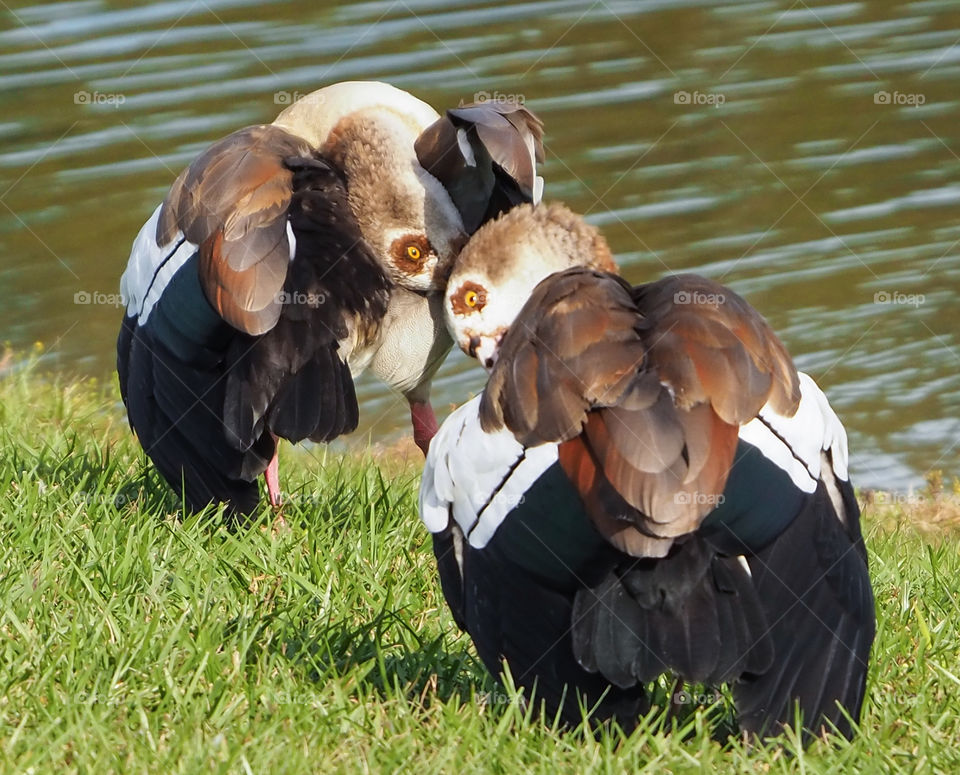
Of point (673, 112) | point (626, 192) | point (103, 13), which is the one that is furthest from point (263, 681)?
point (103, 13)

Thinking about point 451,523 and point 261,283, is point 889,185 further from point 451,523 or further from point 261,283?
point 451,523

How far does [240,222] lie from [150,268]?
1.93 feet

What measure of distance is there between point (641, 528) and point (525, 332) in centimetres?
62

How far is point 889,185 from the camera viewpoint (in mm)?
10477

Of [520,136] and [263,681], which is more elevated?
[520,136]

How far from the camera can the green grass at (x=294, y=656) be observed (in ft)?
11.2

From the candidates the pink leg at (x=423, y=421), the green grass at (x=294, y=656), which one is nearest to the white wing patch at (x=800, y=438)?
the green grass at (x=294, y=656)

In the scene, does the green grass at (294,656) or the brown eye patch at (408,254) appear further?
the brown eye patch at (408,254)

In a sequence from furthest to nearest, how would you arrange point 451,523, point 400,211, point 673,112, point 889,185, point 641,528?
1. point 673,112
2. point 889,185
3. point 400,211
4. point 451,523
5. point 641,528

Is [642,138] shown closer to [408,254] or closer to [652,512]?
[408,254]

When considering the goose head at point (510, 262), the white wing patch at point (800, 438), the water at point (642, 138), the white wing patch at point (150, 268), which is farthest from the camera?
the water at point (642, 138)

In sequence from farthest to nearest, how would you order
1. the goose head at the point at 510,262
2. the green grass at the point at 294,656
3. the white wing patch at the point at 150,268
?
the white wing patch at the point at 150,268, the goose head at the point at 510,262, the green grass at the point at 294,656

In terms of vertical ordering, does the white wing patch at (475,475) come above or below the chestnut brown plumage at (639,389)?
below

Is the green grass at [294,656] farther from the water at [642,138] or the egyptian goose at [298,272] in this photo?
the water at [642,138]
